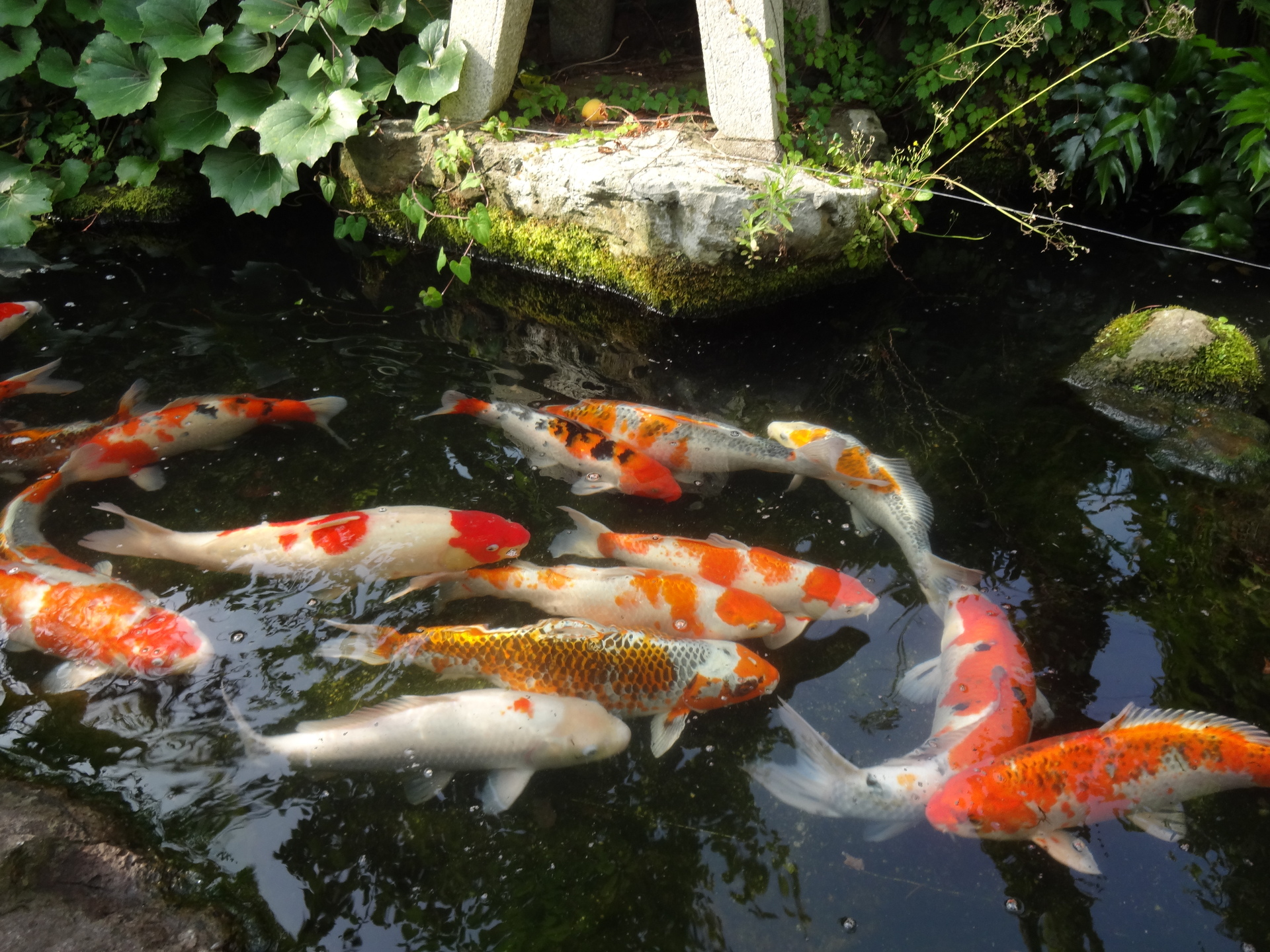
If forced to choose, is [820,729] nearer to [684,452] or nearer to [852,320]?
[684,452]

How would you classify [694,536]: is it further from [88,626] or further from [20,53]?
[20,53]

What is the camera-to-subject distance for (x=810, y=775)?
284 centimetres

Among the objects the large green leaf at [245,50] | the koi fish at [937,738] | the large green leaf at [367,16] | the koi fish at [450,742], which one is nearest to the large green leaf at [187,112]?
the large green leaf at [245,50]

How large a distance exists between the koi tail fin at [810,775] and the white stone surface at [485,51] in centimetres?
540

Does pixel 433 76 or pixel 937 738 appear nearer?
pixel 937 738

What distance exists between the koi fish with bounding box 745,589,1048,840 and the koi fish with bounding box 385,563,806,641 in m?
0.41

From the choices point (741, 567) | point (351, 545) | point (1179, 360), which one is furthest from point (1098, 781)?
point (1179, 360)

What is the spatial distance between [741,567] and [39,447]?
11.8 ft

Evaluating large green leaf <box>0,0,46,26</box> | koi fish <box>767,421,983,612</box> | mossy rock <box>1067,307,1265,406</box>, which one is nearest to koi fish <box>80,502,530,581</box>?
koi fish <box>767,421,983,612</box>

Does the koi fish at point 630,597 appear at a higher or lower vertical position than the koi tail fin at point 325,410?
lower

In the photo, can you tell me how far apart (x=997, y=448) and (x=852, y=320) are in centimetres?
169

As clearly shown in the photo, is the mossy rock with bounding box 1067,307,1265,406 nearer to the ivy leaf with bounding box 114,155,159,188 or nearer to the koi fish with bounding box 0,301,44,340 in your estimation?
the koi fish with bounding box 0,301,44,340

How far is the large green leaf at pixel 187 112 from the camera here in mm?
6441

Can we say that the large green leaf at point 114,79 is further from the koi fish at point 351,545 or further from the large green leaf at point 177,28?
the koi fish at point 351,545
